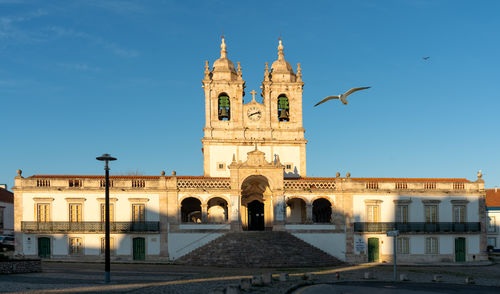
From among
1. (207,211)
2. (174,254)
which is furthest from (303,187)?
(174,254)

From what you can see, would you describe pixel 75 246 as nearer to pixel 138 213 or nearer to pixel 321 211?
pixel 138 213

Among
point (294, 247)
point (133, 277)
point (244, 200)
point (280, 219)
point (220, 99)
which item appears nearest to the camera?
point (133, 277)

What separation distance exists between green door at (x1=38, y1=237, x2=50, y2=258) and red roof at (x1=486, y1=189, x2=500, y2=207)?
4532 cm

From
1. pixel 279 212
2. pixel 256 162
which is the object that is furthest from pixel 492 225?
pixel 256 162

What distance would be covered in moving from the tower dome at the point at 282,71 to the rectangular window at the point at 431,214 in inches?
593

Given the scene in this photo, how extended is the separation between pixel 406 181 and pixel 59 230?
83.3 feet

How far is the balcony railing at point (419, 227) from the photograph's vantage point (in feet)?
133

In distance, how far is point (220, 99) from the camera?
46312mm

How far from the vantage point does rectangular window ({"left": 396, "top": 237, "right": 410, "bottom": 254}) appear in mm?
40375

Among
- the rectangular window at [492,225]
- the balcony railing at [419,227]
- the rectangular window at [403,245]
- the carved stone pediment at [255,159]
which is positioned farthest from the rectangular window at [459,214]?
the rectangular window at [492,225]

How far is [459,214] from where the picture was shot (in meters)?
41.5

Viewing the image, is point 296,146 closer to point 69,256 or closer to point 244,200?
point 244,200

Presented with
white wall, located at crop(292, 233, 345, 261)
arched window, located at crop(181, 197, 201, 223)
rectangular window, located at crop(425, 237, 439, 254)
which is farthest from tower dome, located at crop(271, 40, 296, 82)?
rectangular window, located at crop(425, 237, 439, 254)

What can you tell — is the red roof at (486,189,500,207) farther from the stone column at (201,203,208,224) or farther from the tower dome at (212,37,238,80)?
the stone column at (201,203,208,224)
